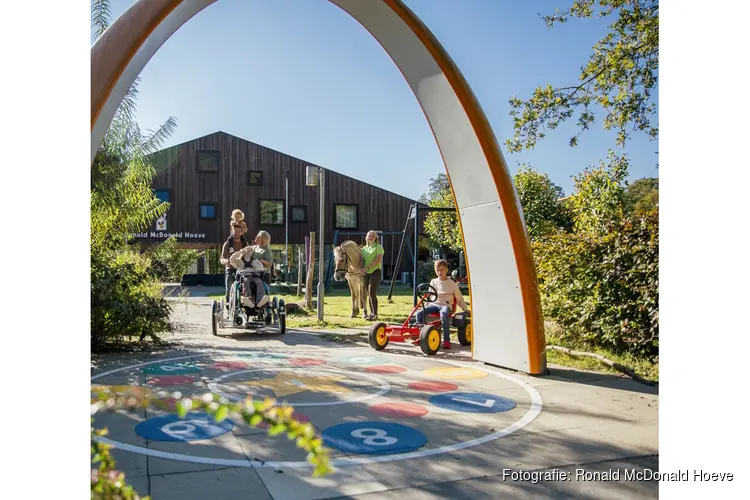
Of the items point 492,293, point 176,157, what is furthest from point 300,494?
point 176,157

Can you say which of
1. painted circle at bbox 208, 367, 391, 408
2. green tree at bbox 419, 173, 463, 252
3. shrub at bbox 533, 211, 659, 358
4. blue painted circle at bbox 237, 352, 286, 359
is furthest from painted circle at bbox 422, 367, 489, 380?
green tree at bbox 419, 173, 463, 252

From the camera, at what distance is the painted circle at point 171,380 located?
4897 mm

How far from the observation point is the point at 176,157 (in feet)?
87.1

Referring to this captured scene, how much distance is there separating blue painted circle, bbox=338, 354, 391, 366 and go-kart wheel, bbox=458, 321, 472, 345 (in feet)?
3.80

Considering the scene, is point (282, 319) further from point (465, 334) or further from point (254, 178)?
point (254, 178)

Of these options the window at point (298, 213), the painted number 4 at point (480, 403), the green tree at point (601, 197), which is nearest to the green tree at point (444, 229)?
the window at point (298, 213)

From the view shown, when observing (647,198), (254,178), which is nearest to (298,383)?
(647,198)

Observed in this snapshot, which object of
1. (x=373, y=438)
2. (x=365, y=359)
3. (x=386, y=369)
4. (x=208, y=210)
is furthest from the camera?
(x=208, y=210)

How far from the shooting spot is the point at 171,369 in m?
5.52

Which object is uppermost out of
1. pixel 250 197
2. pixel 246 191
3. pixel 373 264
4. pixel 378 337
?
pixel 246 191

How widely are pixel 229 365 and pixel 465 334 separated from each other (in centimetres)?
285

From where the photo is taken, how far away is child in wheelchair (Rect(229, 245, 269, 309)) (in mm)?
7703
